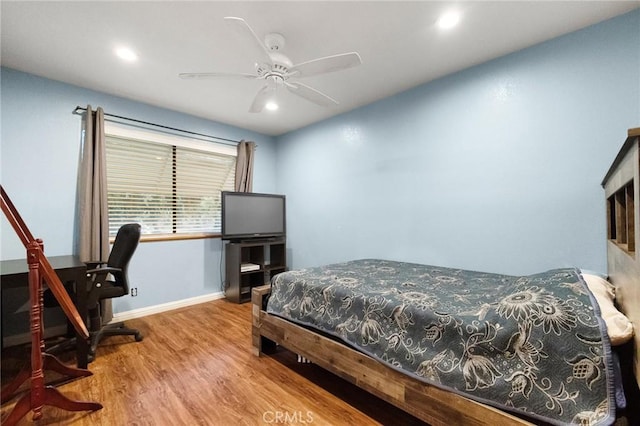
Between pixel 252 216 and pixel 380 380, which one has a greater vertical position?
pixel 252 216

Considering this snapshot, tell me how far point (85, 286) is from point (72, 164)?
145cm

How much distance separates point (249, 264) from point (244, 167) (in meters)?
1.43

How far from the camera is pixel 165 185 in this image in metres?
3.45

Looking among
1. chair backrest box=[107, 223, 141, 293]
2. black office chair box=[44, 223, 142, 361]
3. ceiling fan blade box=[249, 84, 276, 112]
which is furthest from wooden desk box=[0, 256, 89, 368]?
ceiling fan blade box=[249, 84, 276, 112]

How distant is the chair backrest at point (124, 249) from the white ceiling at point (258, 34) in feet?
4.87

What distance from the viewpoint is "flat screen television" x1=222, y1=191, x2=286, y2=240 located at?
353 centimetres

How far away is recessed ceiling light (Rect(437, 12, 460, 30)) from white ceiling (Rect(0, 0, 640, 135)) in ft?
0.14

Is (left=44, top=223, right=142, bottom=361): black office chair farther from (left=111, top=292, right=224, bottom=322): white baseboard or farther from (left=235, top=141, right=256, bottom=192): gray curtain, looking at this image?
(left=235, top=141, right=256, bottom=192): gray curtain

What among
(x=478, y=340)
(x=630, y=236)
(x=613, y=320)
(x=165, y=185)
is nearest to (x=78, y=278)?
(x=165, y=185)

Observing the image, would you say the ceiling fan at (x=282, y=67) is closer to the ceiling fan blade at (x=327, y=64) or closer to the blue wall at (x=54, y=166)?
the ceiling fan blade at (x=327, y=64)

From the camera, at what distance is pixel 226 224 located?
11.5 ft

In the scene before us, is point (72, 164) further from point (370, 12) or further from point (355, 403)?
point (355, 403)

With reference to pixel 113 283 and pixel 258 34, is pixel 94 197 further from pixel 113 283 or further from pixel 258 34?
pixel 258 34

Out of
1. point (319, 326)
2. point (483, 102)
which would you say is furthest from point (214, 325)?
point (483, 102)
